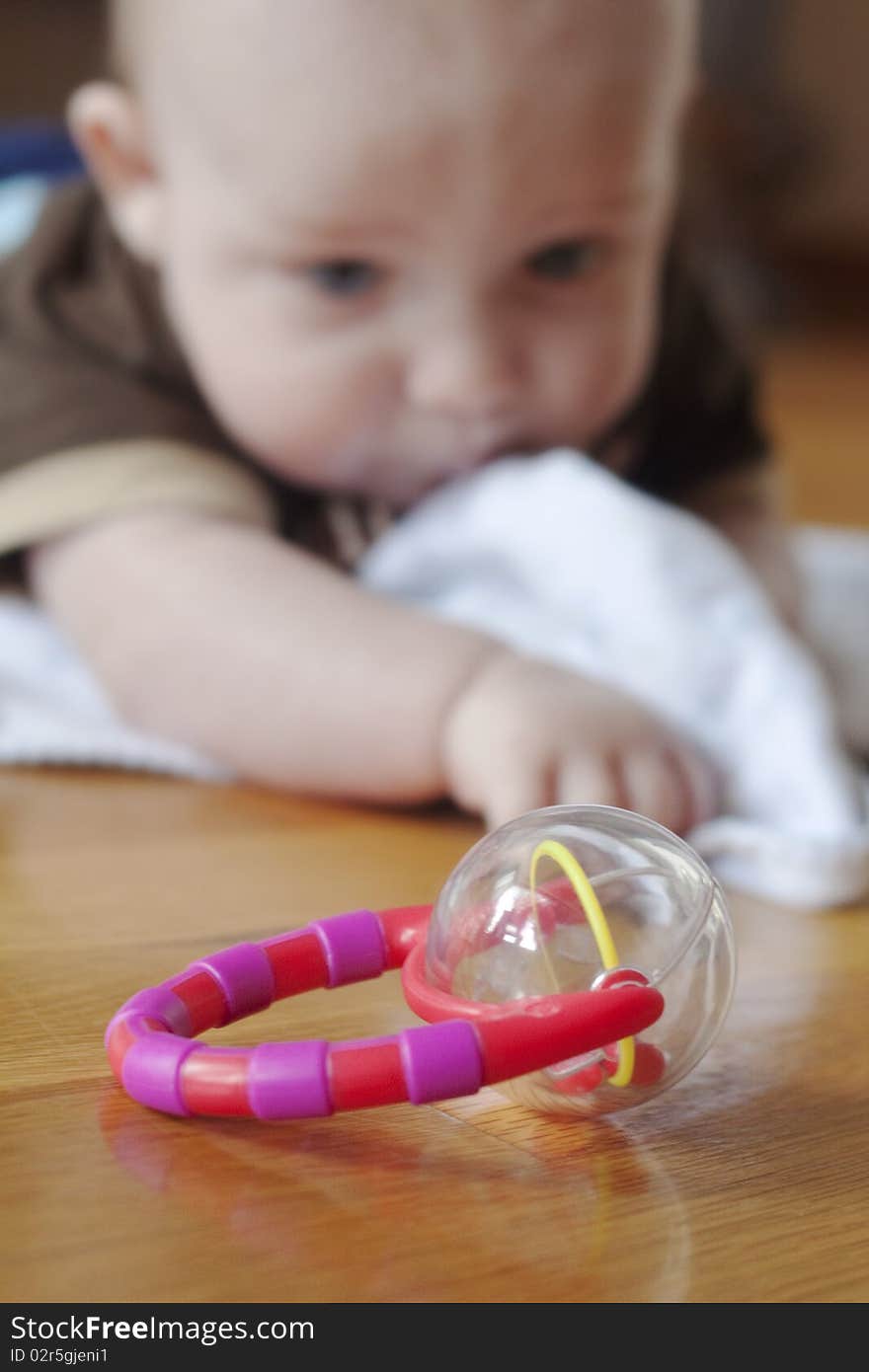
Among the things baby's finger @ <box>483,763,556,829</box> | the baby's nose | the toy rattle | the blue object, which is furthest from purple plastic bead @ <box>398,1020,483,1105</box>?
the blue object

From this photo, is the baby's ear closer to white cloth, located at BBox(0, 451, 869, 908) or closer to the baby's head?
the baby's head

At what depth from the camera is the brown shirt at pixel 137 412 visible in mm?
939

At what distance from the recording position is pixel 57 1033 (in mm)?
528

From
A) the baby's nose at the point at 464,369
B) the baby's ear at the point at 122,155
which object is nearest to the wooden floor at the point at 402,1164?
the baby's nose at the point at 464,369

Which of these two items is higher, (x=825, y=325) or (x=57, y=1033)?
(x=57, y=1033)

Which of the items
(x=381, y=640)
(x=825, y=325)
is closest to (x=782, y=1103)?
(x=381, y=640)

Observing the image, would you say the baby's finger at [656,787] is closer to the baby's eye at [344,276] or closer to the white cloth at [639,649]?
the white cloth at [639,649]

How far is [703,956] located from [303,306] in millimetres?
541

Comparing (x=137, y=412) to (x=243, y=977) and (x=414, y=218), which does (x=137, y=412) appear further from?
(x=243, y=977)

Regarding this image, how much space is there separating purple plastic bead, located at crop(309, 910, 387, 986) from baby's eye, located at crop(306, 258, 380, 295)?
1.51 feet

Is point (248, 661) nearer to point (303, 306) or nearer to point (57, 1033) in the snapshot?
point (303, 306)

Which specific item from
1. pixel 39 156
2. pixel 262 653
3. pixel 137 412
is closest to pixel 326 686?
pixel 262 653

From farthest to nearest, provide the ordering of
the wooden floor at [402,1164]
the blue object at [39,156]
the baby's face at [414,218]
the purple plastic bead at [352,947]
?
the blue object at [39,156], the baby's face at [414,218], the purple plastic bead at [352,947], the wooden floor at [402,1164]

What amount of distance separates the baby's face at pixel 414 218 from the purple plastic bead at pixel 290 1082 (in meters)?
0.52
